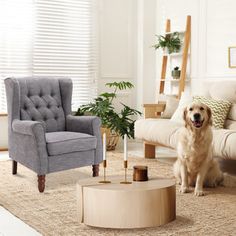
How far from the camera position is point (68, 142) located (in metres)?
3.71

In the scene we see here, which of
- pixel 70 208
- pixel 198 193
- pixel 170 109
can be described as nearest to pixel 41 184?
pixel 70 208

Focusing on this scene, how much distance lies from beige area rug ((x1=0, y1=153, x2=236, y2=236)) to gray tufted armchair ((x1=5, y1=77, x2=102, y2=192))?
0.19 metres

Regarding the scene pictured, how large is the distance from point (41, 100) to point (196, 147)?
159cm

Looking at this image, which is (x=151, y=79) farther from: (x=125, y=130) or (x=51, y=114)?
→ (x=51, y=114)

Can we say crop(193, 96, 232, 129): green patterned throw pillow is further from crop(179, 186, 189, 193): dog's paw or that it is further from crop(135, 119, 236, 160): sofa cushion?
crop(179, 186, 189, 193): dog's paw

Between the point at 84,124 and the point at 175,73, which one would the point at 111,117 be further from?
the point at 84,124

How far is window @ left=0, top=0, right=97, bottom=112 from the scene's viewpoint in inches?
226

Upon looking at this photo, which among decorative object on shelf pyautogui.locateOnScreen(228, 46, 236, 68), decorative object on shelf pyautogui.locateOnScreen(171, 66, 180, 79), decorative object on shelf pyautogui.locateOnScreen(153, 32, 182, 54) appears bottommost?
decorative object on shelf pyautogui.locateOnScreen(171, 66, 180, 79)

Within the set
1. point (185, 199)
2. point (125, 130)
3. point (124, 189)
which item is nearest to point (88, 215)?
point (124, 189)

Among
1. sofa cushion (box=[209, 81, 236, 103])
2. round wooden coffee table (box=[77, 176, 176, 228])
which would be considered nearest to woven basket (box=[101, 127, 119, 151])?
sofa cushion (box=[209, 81, 236, 103])

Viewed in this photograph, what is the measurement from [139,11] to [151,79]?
1.02 meters

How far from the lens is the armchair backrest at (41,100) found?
397 centimetres

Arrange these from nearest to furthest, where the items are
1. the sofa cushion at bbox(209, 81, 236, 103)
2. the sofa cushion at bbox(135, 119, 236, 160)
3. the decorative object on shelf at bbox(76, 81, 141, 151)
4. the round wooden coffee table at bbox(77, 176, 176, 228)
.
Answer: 1. the round wooden coffee table at bbox(77, 176, 176, 228)
2. the sofa cushion at bbox(135, 119, 236, 160)
3. the sofa cushion at bbox(209, 81, 236, 103)
4. the decorative object on shelf at bbox(76, 81, 141, 151)

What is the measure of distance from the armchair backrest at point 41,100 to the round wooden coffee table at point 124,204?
158cm
